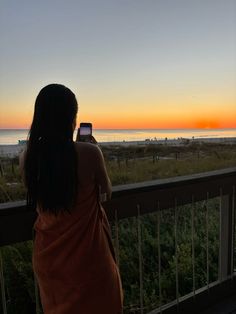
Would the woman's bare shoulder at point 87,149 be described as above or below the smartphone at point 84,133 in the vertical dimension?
below

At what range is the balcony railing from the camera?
5.72 feet

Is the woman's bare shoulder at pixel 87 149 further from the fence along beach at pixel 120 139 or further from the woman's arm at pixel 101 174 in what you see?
the fence along beach at pixel 120 139

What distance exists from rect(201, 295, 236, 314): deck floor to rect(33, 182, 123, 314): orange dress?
1224 mm

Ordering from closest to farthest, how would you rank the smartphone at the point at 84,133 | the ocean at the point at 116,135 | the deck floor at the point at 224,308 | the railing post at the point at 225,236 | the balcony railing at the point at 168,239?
1. the smartphone at the point at 84,133
2. the balcony railing at the point at 168,239
3. the deck floor at the point at 224,308
4. the railing post at the point at 225,236
5. the ocean at the point at 116,135

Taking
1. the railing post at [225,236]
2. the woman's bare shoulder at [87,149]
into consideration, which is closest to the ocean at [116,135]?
the woman's bare shoulder at [87,149]

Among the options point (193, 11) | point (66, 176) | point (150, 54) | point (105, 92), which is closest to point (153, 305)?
point (66, 176)

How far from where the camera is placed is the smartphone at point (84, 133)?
1399 mm

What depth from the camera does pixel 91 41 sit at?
15.6 ft

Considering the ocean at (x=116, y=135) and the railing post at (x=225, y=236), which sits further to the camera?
the ocean at (x=116, y=135)

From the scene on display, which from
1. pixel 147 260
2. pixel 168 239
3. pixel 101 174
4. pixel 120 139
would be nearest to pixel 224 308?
pixel 147 260

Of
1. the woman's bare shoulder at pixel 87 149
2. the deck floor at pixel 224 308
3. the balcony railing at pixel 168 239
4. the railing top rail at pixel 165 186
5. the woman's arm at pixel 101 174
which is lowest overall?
the deck floor at pixel 224 308

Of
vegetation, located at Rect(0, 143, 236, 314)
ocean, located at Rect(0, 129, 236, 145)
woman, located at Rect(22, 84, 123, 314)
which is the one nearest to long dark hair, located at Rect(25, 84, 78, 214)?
woman, located at Rect(22, 84, 123, 314)

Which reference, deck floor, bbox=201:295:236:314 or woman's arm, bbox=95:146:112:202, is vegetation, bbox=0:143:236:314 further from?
woman's arm, bbox=95:146:112:202

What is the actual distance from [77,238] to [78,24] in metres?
3.62
